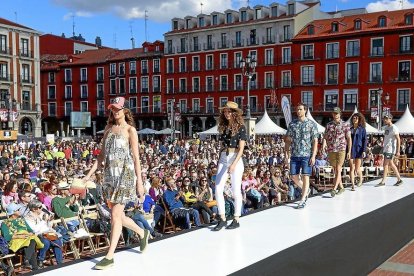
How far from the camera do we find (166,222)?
9.37 meters

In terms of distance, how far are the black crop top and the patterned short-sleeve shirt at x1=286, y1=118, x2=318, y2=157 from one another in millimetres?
1575

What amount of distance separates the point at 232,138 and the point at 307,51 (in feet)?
157

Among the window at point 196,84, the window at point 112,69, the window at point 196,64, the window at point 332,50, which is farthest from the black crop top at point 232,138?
the window at point 112,69

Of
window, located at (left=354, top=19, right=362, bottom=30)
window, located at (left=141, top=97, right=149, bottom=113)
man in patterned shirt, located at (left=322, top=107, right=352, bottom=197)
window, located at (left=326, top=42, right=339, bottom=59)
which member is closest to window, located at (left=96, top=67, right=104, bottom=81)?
window, located at (left=141, top=97, right=149, bottom=113)

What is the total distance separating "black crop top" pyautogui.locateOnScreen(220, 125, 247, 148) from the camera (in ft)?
19.0

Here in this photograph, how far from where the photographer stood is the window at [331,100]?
50.1 m

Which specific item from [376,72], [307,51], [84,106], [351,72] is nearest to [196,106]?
[307,51]

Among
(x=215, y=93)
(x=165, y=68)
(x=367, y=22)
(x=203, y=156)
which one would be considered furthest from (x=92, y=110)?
(x=203, y=156)

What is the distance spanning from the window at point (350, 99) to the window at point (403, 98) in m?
4.11

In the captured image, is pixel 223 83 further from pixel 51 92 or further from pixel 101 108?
pixel 51 92

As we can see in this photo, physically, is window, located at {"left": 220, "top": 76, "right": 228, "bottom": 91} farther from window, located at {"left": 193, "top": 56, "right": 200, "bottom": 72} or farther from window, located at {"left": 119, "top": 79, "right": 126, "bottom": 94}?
window, located at {"left": 119, "top": 79, "right": 126, "bottom": 94}

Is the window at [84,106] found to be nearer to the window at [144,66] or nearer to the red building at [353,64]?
the window at [144,66]

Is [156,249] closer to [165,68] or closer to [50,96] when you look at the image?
[165,68]

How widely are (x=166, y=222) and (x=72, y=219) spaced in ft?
6.32
